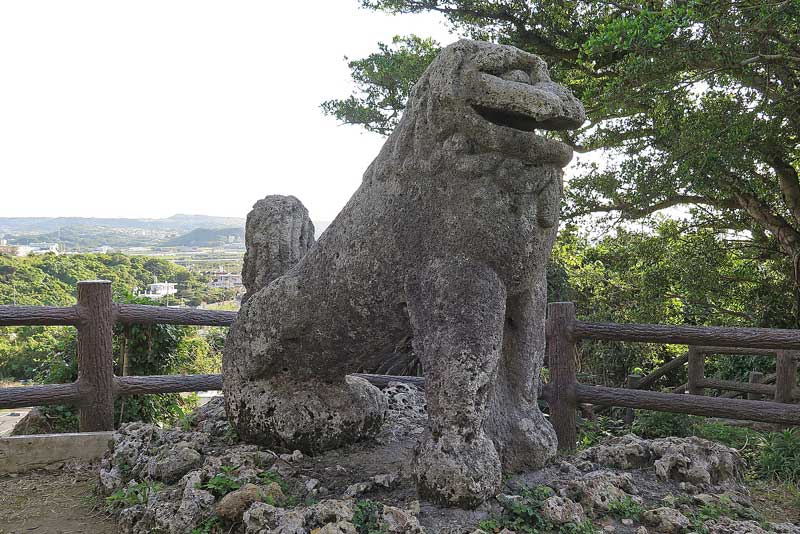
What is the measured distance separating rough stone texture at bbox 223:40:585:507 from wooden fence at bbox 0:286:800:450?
4.59 ft

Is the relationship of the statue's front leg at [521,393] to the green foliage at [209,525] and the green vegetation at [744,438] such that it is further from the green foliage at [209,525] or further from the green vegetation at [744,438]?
the green vegetation at [744,438]

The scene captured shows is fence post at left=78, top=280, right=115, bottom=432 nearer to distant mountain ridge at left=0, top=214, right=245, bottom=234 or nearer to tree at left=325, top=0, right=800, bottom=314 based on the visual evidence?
tree at left=325, top=0, right=800, bottom=314

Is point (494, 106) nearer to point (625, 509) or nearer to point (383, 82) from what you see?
point (625, 509)

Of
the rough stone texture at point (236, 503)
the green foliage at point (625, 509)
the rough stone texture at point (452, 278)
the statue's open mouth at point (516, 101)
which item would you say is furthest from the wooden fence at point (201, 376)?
the statue's open mouth at point (516, 101)

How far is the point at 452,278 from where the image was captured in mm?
2264

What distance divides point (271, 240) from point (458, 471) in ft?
4.76

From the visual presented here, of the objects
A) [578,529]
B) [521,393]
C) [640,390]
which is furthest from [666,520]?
[640,390]

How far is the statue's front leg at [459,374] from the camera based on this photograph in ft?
7.16

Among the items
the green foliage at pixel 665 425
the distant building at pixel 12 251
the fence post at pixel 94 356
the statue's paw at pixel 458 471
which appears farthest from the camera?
the distant building at pixel 12 251

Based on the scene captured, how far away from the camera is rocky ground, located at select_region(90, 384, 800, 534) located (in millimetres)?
2125

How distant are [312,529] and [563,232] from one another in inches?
299

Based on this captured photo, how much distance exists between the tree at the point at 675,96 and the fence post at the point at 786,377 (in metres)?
1.81

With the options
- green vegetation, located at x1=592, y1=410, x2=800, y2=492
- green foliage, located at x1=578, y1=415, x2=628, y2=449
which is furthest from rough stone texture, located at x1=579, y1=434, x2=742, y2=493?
green foliage, located at x1=578, y1=415, x2=628, y2=449

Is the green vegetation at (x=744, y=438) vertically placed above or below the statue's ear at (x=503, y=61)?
below
